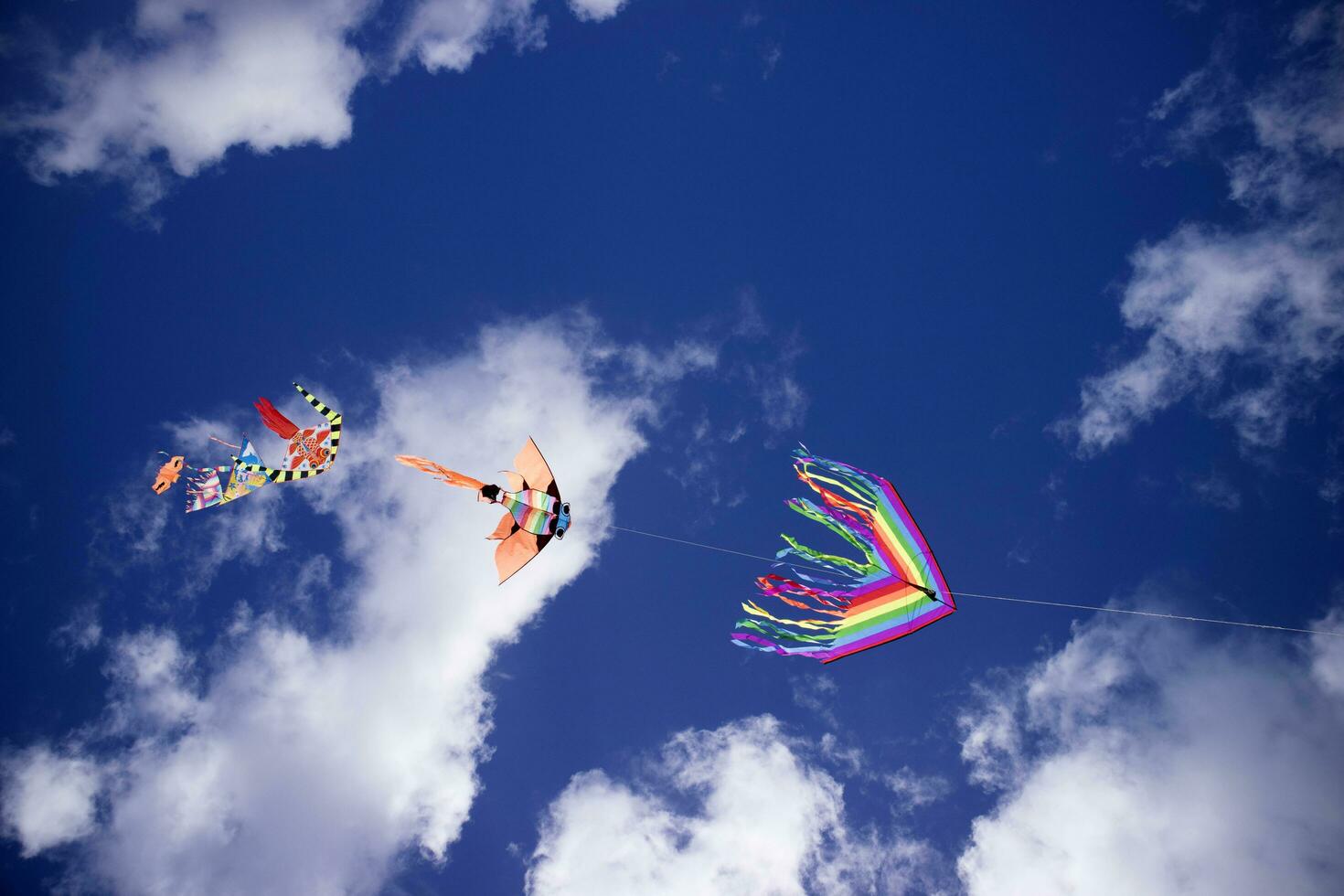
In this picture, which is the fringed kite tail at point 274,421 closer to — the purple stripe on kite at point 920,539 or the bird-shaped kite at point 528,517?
the bird-shaped kite at point 528,517

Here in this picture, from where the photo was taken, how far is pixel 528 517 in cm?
1669

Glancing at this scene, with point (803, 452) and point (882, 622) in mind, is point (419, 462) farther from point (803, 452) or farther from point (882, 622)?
point (882, 622)

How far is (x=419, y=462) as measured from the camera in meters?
15.7

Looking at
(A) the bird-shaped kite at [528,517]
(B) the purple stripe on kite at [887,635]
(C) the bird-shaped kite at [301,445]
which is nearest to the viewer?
(B) the purple stripe on kite at [887,635]

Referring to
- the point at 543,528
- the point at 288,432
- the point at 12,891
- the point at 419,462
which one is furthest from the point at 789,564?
the point at 12,891

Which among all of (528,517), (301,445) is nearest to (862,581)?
(528,517)

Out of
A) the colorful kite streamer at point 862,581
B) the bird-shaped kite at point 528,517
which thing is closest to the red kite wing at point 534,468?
the bird-shaped kite at point 528,517

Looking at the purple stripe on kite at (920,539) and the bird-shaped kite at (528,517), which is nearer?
the purple stripe on kite at (920,539)

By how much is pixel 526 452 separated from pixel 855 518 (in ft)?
25.9

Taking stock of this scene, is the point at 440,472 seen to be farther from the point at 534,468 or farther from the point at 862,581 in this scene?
the point at 862,581

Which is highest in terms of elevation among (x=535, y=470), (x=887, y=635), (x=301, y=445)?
(x=301, y=445)

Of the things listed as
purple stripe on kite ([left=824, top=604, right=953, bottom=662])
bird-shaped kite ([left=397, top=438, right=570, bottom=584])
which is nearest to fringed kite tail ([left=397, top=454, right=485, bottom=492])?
bird-shaped kite ([left=397, top=438, right=570, bottom=584])

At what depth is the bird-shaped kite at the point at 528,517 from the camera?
16.6m

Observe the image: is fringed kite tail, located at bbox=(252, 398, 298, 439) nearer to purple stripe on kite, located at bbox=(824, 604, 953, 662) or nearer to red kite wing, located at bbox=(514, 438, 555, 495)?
red kite wing, located at bbox=(514, 438, 555, 495)
